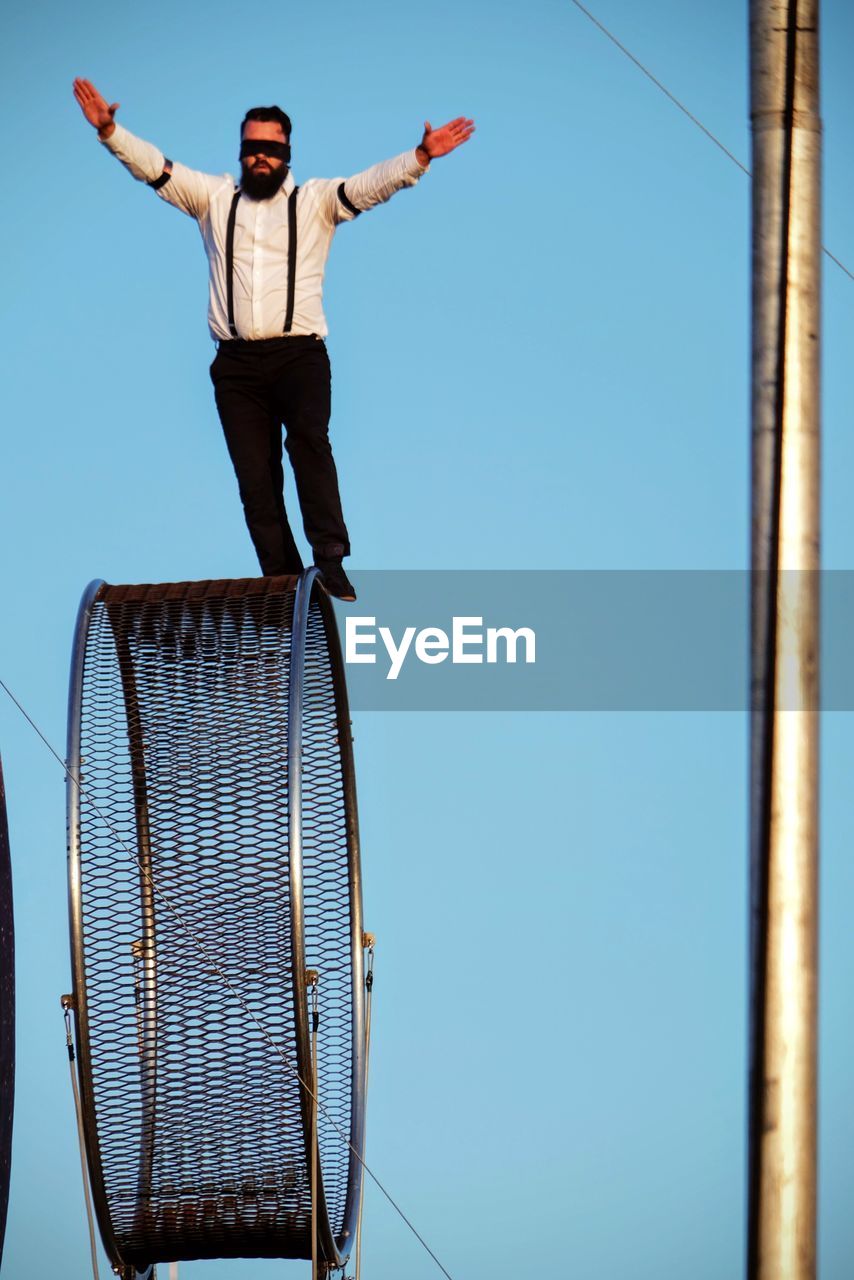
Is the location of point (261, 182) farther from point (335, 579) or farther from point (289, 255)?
point (335, 579)

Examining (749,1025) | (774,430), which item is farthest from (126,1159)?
(774,430)

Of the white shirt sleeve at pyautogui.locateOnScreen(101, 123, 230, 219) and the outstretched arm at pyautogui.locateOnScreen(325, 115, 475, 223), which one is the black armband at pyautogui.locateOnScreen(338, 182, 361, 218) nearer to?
the outstretched arm at pyautogui.locateOnScreen(325, 115, 475, 223)

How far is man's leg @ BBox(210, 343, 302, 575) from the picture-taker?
1084 centimetres

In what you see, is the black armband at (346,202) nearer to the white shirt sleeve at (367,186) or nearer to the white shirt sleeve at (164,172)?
the white shirt sleeve at (367,186)

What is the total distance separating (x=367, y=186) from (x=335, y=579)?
1787mm

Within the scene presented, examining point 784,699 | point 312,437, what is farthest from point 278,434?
point 784,699

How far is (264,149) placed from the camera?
1063 cm

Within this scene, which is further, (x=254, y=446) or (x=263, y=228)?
(x=254, y=446)

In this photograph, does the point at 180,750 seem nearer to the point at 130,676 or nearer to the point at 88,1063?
the point at 130,676

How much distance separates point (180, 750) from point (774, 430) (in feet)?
14.2

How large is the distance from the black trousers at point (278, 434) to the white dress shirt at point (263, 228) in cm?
12

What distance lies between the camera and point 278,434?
11.1m

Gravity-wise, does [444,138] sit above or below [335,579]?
above

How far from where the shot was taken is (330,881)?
11227 millimetres
